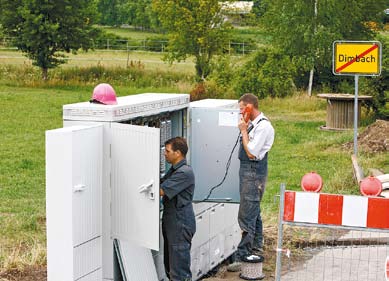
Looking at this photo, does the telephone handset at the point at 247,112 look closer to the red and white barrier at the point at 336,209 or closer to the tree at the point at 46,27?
the red and white barrier at the point at 336,209

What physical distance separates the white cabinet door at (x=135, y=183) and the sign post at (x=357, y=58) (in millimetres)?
7639

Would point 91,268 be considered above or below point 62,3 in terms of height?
below

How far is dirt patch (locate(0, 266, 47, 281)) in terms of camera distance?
807 centimetres

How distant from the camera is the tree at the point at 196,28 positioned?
34531 millimetres

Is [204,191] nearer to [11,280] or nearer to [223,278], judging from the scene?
[223,278]

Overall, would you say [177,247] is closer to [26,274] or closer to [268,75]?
[26,274]

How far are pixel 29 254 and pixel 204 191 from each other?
2011mm

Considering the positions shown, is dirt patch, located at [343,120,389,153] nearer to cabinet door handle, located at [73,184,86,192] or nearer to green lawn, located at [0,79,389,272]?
green lawn, located at [0,79,389,272]

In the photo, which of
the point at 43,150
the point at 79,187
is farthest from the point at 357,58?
the point at 79,187

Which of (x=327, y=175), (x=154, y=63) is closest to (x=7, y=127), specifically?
(x=327, y=175)

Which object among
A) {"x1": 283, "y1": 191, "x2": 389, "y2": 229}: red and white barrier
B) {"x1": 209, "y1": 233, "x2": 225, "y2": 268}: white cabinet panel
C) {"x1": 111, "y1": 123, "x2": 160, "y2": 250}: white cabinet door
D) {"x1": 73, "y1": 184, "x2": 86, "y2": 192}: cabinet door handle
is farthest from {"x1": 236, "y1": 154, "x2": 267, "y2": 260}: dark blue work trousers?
{"x1": 73, "y1": 184, "x2": 86, "y2": 192}: cabinet door handle

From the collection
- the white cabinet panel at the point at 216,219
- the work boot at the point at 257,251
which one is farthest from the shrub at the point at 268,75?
the work boot at the point at 257,251

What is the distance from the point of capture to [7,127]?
871 inches

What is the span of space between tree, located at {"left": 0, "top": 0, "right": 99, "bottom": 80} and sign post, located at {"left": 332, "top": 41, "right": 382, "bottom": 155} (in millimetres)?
24560
